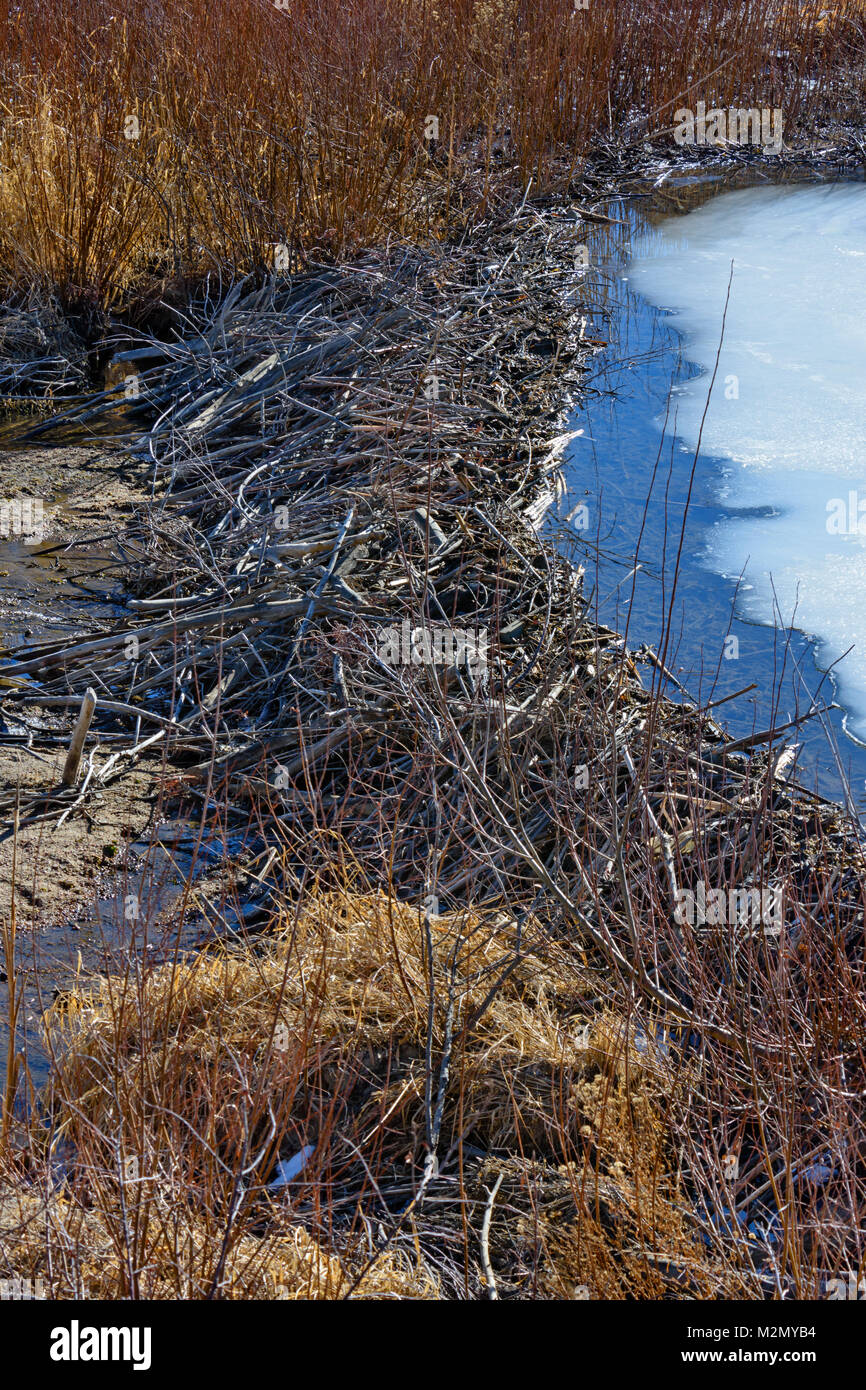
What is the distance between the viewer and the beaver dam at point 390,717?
1744 millimetres

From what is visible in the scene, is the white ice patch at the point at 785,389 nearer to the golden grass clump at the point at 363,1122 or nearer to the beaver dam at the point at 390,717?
the beaver dam at the point at 390,717

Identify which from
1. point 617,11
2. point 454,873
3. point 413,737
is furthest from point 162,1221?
point 617,11

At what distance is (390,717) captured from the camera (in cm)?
323

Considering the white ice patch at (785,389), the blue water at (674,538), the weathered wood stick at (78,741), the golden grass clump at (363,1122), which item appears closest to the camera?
the golden grass clump at (363,1122)

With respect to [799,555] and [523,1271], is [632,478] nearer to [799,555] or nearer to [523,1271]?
[799,555]

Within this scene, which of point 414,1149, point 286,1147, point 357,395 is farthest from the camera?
point 357,395

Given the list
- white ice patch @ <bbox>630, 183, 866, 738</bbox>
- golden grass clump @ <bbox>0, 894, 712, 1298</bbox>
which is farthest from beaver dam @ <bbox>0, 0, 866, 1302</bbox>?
white ice patch @ <bbox>630, 183, 866, 738</bbox>

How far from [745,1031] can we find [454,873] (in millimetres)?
1215

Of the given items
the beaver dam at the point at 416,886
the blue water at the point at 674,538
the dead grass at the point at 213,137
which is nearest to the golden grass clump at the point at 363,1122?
the beaver dam at the point at 416,886

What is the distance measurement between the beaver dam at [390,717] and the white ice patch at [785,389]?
12 cm

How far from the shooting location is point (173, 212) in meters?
6.19

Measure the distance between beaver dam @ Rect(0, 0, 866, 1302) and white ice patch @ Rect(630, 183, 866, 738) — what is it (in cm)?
12

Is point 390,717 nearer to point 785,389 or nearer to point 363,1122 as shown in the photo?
point 363,1122

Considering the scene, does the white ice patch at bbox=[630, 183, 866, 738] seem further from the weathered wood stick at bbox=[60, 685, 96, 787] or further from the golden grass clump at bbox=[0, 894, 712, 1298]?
the weathered wood stick at bbox=[60, 685, 96, 787]
